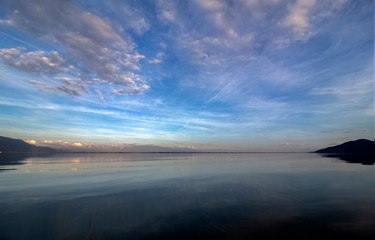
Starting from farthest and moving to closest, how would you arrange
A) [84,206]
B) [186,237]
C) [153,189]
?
1. [153,189]
2. [84,206]
3. [186,237]

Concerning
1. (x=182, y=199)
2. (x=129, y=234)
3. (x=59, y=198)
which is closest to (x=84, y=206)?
(x=59, y=198)

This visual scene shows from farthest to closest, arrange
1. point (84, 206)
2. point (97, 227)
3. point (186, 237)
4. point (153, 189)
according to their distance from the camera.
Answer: point (153, 189) < point (84, 206) < point (97, 227) < point (186, 237)

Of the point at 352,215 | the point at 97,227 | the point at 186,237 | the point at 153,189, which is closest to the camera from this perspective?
the point at 186,237

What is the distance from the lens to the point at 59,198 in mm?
12461

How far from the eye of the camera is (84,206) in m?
10.7

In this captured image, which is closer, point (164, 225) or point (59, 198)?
point (164, 225)

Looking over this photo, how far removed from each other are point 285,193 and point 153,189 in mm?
10874

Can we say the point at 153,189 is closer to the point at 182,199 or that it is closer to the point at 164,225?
the point at 182,199

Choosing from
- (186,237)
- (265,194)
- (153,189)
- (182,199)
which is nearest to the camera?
(186,237)

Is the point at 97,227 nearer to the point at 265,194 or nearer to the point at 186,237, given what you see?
the point at 186,237

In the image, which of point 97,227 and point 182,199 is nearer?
point 97,227

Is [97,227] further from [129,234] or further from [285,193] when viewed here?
[285,193]

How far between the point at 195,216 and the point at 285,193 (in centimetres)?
869

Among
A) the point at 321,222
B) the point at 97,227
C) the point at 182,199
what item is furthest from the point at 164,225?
the point at 321,222
